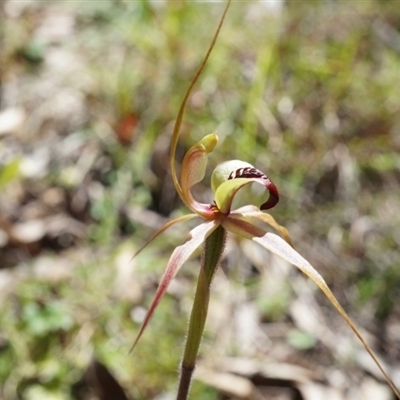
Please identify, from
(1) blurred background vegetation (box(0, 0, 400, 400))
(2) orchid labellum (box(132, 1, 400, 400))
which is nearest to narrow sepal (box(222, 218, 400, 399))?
(2) orchid labellum (box(132, 1, 400, 400))

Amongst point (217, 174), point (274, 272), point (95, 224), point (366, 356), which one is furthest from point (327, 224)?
point (217, 174)

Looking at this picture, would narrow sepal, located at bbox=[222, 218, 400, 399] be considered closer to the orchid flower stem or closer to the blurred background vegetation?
the orchid flower stem

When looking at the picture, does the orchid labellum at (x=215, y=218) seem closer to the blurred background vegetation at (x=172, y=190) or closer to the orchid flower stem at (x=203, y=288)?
the orchid flower stem at (x=203, y=288)

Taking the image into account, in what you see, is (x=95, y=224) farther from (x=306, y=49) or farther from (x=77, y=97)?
(x=306, y=49)

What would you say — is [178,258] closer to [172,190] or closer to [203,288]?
[203,288]

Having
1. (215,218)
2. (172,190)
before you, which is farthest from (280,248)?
(172,190)
